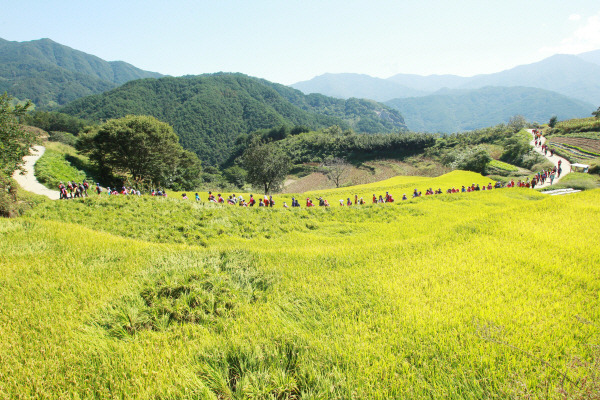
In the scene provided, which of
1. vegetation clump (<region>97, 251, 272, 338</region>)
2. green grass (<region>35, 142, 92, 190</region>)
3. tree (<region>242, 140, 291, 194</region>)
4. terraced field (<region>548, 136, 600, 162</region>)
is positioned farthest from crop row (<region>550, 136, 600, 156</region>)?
green grass (<region>35, 142, 92, 190</region>)

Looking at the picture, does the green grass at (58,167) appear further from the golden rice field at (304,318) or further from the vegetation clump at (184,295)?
the vegetation clump at (184,295)

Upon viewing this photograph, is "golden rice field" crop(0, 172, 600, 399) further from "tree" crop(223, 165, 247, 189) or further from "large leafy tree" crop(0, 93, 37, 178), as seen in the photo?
"tree" crop(223, 165, 247, 189)

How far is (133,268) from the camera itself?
5.02 m

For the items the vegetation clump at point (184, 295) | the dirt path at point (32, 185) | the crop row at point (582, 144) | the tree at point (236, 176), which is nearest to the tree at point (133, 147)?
the dirt path at point (32, 185)

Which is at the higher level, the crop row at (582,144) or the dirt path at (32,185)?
the crop row at (582,144)

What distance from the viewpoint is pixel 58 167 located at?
3434cm

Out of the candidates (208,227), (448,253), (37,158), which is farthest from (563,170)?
(37,158)

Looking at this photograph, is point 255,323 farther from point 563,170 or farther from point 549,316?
point 563,170

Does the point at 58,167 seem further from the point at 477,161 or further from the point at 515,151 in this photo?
the point at 515,151

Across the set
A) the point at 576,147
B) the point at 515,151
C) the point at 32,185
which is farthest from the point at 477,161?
the point at 32,185

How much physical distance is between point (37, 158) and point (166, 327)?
47373 mm

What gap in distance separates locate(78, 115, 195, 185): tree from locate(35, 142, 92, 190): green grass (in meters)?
2.42

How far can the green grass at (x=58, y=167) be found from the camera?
98.7ft

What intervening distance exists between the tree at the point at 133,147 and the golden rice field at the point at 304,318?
32.5m
